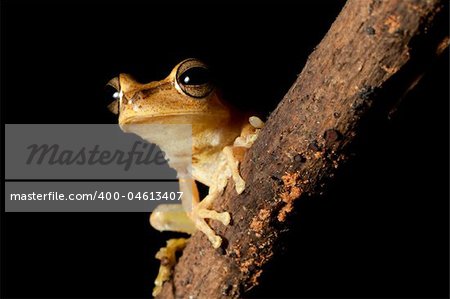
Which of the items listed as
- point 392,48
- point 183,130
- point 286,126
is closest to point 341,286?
point 183,130

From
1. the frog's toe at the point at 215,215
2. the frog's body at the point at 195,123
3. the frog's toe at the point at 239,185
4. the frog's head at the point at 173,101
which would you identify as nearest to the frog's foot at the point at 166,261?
the frog's body at the point at 195,123

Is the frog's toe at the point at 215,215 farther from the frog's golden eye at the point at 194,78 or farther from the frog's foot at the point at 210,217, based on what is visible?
Answer: the frog's golden eye at the point at 194,78

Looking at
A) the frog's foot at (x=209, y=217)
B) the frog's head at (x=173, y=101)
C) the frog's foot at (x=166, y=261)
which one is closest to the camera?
the frog's foot at (x=209, y=217)

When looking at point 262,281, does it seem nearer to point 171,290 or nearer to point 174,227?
point 171,290

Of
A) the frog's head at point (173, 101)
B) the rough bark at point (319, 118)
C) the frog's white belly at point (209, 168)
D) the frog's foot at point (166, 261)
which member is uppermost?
the frog's head at point (173, 101)

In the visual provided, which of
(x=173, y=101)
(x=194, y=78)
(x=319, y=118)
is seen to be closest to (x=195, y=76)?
(x=194, y=78)

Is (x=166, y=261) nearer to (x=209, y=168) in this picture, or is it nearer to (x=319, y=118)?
(x=209, y=168)

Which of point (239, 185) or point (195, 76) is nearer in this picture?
point (239, 185)

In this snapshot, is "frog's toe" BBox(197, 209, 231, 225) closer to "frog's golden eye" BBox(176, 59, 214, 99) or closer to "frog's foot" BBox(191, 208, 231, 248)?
"frog's foot" BBox(191, 208, 231, 248)
